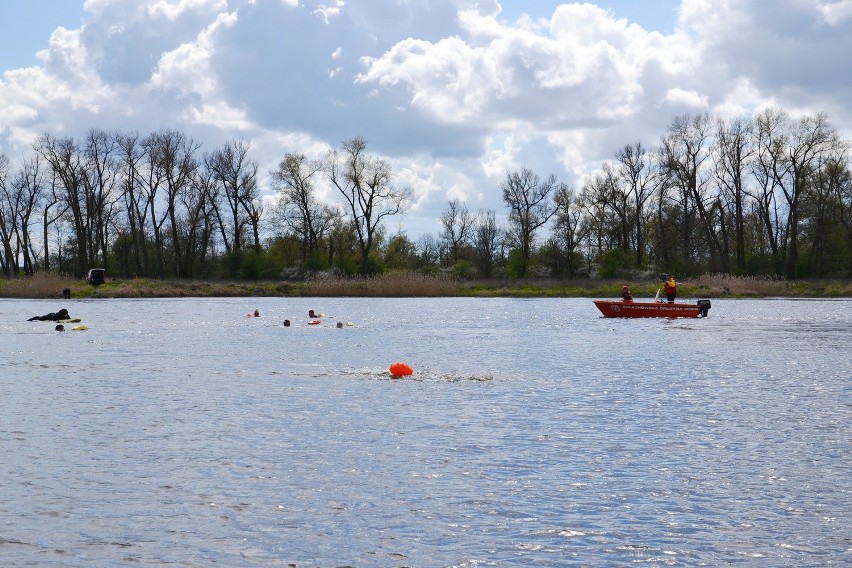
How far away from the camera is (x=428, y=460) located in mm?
11367

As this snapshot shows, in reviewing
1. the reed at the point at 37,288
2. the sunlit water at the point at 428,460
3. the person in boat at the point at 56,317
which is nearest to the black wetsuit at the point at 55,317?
the person in boat at the point at 56,317

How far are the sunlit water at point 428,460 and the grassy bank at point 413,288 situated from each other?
44.5m

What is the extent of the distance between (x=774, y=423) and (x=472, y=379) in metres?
6.88

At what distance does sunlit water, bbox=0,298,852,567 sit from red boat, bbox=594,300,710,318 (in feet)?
60.3

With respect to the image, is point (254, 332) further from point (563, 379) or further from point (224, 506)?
point (224, 506)

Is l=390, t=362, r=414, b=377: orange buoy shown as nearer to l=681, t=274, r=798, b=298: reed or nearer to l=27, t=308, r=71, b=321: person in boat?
l=27, t=308, r=71, b=321: person in boat

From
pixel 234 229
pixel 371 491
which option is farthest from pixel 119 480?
pixel 234 229

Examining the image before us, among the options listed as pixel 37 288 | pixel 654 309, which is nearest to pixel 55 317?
pixel 654 309

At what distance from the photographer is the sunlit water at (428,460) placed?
26.5 ft

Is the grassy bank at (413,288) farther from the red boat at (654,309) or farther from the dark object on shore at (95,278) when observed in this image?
the red boat at (654,309)

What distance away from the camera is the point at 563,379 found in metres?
19.4

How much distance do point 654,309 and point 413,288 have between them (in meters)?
27.8

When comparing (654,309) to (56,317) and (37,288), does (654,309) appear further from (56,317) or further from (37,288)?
(37,288)

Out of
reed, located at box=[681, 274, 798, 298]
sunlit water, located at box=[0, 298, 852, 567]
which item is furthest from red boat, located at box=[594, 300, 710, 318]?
reed, located at box=[681, 274, 798, 298]
